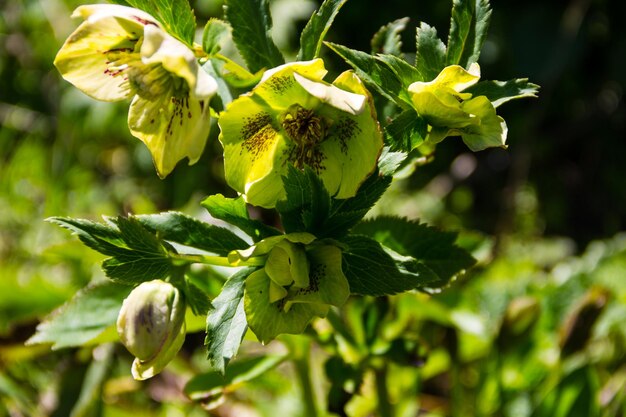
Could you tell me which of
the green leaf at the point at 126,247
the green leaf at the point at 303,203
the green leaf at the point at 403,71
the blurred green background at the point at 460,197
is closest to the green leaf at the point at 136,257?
the green leaf at the point at 126,247

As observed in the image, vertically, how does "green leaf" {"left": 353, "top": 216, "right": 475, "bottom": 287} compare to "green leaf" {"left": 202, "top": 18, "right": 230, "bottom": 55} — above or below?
below

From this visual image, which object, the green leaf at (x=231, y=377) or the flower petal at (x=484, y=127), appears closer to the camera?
the flower petal at (x=484, y=127)

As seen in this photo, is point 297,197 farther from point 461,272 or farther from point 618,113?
point 618,113

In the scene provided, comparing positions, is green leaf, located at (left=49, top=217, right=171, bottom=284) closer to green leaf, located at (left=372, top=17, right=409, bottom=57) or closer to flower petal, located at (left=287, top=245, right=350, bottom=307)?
flower petal, located at (left=287, top=245, right=350, bottom=307)

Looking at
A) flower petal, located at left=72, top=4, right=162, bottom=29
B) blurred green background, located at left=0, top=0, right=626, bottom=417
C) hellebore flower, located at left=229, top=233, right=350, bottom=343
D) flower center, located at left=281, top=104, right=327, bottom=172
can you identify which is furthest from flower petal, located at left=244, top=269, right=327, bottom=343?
blurred green background, located at left=0, top=0, right=626, bottom=417

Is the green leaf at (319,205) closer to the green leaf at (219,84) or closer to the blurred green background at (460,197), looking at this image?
the green leaf at (219,84)

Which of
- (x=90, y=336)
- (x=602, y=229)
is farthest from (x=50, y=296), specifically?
(x=602, y=229)
